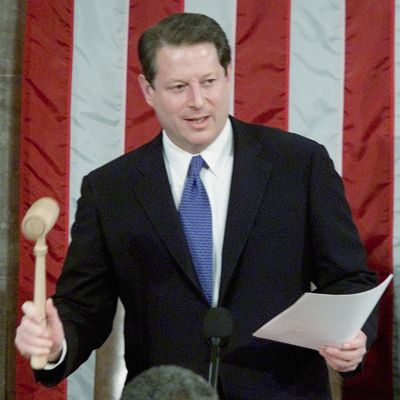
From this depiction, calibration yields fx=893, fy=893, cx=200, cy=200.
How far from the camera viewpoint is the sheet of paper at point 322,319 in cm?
149

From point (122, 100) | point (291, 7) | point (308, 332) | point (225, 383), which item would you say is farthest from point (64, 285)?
point (291, 7)

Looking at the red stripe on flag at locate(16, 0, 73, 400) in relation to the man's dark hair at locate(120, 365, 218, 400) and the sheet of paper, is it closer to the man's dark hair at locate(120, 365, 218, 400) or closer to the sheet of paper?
the sheet of paper

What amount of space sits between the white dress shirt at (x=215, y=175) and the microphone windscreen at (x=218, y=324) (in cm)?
30

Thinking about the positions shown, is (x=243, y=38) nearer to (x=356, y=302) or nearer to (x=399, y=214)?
(x=399, y=214)

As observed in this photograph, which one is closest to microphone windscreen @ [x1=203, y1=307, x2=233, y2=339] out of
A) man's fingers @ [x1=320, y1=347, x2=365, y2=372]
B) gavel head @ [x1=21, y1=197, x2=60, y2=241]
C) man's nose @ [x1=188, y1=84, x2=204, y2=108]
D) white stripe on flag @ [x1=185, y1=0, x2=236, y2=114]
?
man's fingers @ [x1=320, y1=347, x2=365, y2=372]

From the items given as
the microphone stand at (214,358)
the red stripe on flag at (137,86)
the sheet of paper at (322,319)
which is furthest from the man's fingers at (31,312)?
the red stripe on flag at (137,86)

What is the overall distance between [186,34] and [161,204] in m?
0.35

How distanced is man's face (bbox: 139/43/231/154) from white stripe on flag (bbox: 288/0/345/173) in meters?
0.97

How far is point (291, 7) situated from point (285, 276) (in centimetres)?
120

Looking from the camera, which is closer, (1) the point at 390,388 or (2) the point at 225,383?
(2) the point at 225,383

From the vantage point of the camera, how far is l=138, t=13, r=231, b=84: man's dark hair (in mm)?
1794

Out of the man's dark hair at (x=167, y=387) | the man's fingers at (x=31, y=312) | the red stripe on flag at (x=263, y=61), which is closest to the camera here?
the man's dark hair at (x=167, y=387)

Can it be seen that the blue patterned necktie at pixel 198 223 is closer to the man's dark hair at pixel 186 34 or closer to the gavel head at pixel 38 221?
the man's dark hair at pixel 186 34

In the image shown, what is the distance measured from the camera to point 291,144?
6.24 ft
